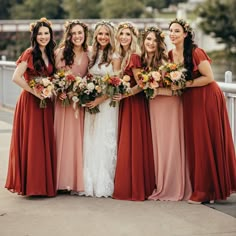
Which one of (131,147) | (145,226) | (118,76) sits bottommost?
(145,226)

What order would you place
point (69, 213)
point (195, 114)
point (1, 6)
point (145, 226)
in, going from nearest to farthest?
point (145, 226) → point (69, 213) → point (195, 114) → point (1, 6)

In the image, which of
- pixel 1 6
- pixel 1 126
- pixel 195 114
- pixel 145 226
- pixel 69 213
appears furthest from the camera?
pixel 1 6

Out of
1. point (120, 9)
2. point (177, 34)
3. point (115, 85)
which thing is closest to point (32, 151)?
point (115, 85)

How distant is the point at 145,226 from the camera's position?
6.93 m

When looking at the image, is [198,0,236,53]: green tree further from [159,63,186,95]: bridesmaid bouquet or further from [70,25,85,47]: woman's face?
[159,63,186,95]: bridesmaid bouquet

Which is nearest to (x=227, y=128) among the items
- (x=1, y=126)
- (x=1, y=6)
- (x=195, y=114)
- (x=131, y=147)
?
(x=195, y=114)

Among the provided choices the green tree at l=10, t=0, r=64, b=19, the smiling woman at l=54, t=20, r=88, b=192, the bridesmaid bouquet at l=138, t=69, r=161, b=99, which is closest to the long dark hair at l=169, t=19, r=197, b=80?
the bridesmaid bouquet at l=138, t=69, r=161, b=99

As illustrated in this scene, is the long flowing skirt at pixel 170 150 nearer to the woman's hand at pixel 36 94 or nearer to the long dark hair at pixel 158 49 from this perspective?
the long dark hair at pixel 158 49

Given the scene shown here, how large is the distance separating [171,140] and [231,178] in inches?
28.1

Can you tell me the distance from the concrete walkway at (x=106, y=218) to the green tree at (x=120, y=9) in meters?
86.9

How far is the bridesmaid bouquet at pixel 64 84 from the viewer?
26.7 ft

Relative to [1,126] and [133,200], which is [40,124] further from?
[1,126]

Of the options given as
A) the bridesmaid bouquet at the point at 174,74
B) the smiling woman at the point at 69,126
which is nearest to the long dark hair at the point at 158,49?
the bridesmaid bouquet at the point at 174,74

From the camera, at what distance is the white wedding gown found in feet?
27.3
